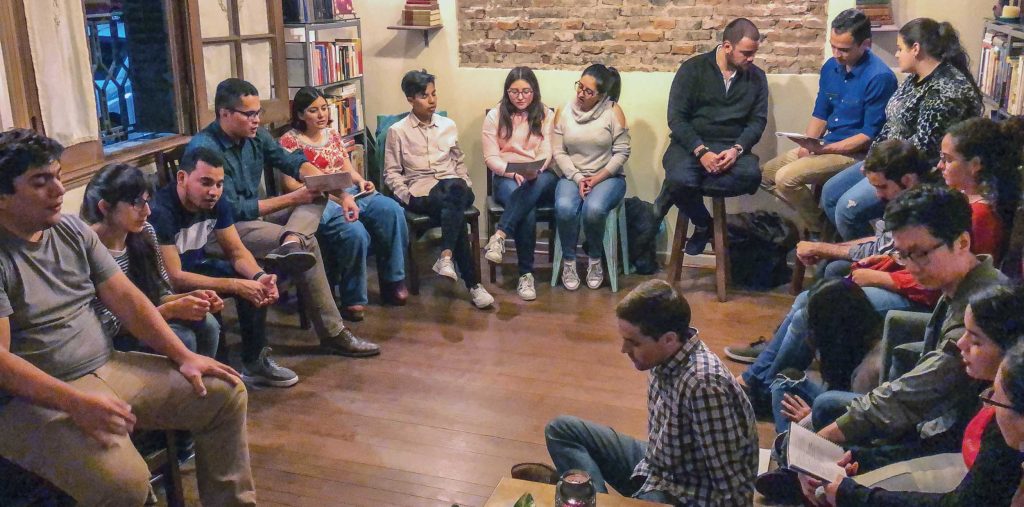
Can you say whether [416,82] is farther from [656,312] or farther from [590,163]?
[656,312]

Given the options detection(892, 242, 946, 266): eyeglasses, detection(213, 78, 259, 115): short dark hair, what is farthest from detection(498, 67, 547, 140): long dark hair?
detection(892, 242, 946, 266): eyeglasses

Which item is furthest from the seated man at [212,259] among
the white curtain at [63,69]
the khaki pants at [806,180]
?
the khaki pants at [806,180]

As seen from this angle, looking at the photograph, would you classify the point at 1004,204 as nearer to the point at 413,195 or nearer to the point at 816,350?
the point at 816,350

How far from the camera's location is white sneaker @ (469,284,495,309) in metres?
4.55

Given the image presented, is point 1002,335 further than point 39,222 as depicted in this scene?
No

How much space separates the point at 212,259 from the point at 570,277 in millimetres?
1924

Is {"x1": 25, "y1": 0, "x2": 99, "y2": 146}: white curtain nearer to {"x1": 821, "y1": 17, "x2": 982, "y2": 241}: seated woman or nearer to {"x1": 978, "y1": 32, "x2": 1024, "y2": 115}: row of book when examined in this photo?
{"x1": 821, "y1": 17, "x2": 982, "y2": 241}: seated woman

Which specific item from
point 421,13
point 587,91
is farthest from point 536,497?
point 421,13

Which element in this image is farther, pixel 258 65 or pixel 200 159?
pixel 258 65

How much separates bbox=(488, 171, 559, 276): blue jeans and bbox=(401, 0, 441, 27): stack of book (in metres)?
1.13

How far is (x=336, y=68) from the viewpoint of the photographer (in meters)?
5.20

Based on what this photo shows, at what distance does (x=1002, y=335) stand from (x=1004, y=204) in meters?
1.17

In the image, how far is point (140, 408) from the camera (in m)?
2.46

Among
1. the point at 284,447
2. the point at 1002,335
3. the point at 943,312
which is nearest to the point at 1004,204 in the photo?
the point at 943,312
